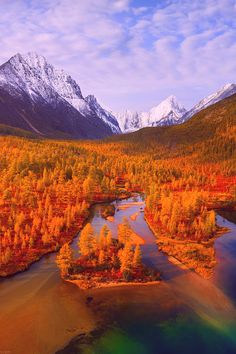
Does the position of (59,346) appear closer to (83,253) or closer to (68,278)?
(68,278)

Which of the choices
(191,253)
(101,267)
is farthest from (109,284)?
(191,253)

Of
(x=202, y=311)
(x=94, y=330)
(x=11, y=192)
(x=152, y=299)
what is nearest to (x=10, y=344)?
(x=94, y=330)

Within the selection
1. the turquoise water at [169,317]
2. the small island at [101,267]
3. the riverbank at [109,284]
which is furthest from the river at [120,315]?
the small island at [101,267]

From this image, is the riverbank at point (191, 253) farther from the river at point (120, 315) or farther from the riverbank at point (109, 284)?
the riverbank at point (109, 284)

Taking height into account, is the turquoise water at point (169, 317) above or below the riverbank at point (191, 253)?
below

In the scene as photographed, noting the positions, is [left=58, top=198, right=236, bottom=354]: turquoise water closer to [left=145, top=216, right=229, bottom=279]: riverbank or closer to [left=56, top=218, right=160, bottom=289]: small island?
[left=145, top=216, right=229, bottom=279]: riverbank

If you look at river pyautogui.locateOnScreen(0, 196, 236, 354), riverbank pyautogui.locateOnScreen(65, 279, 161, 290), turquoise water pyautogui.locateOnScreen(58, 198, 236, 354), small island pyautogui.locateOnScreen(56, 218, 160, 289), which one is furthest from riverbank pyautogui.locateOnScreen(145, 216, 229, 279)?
riverbank pyautogui.locateOnScreen(65, 279, 161, 290)
